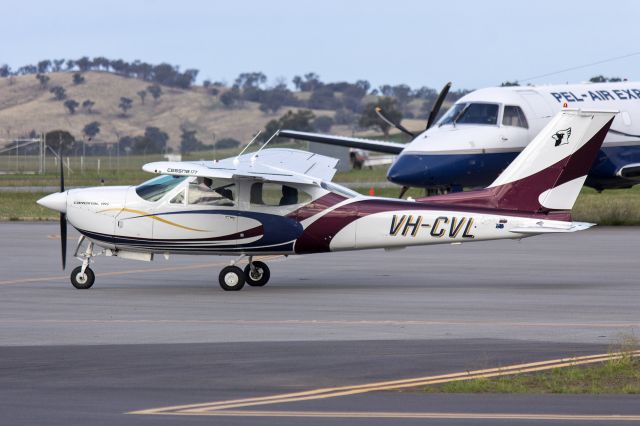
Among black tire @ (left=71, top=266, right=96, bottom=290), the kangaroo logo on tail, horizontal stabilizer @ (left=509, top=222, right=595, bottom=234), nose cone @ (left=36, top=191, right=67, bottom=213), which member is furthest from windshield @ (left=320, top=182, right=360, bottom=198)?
nose cone @ (left=36, top=191, right=67, bottom=213)

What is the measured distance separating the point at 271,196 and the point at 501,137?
12.3 m

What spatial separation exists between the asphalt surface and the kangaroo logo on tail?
238 centimetres

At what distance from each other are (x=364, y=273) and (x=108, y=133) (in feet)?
534

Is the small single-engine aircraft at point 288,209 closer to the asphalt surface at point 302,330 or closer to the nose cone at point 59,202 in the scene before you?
the nose cone at point 59,202

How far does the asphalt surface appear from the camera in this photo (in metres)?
11.3

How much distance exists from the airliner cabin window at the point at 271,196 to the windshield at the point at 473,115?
1236 centimetres

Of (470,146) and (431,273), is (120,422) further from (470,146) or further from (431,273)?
(470,146)

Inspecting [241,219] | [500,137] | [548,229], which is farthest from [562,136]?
[500,137]

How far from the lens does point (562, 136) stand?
21.1 m

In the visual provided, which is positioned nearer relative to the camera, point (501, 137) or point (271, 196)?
point (271, 196)

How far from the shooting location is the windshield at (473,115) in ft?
106

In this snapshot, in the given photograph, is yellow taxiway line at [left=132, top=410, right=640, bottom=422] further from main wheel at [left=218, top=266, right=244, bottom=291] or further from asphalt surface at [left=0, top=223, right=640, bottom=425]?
main wheel at [left=218, top=266, right=244, bottom=291]

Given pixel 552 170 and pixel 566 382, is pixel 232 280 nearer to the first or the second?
pixel 552 170

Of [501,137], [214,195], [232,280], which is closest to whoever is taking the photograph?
[232,280]
